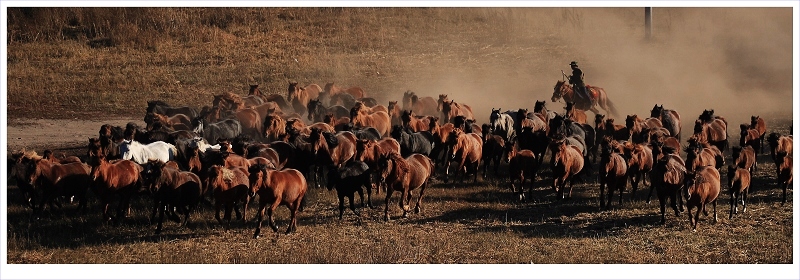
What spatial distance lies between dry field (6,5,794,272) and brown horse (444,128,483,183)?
13.3 inches

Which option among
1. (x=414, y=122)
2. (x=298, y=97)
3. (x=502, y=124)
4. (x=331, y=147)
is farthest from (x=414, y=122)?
(x=298, y=97)

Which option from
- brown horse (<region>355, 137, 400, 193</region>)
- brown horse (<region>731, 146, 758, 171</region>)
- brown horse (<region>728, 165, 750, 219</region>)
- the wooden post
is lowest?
brown horse (<region>728, 165, 750, 219</region>)

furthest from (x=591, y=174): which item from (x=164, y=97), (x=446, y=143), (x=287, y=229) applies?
(x=164, y=97)

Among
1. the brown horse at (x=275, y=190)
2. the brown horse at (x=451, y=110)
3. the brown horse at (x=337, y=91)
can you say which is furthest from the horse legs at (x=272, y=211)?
the brown horse at (x=337, y=91)

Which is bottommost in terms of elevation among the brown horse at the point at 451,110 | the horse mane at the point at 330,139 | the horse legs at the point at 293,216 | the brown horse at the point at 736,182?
the horse legs at the point at 293,216

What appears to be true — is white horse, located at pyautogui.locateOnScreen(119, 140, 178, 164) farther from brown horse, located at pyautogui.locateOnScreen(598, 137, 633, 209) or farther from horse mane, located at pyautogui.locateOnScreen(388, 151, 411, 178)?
brown horse, located at pyautogui.locateOnScreen(598, 137, 633, 209)

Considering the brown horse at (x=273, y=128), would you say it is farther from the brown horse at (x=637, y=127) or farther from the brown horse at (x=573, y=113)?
the brown horse at (x=637, y=127)

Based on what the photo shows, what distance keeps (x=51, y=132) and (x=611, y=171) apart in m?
15.1

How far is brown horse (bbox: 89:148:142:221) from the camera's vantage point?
14328mm

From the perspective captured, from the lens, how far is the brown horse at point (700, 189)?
1429 cm

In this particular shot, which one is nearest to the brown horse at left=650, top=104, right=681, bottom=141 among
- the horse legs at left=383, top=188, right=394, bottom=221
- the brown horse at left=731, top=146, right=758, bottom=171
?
the brown horse at left=731, top=146, right=758, bottom=171

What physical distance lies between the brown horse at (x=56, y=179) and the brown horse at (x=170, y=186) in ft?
4.48

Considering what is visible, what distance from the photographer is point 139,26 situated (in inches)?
1486

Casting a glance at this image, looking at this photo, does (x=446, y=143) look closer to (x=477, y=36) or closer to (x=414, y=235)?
(x=414, y=235)
